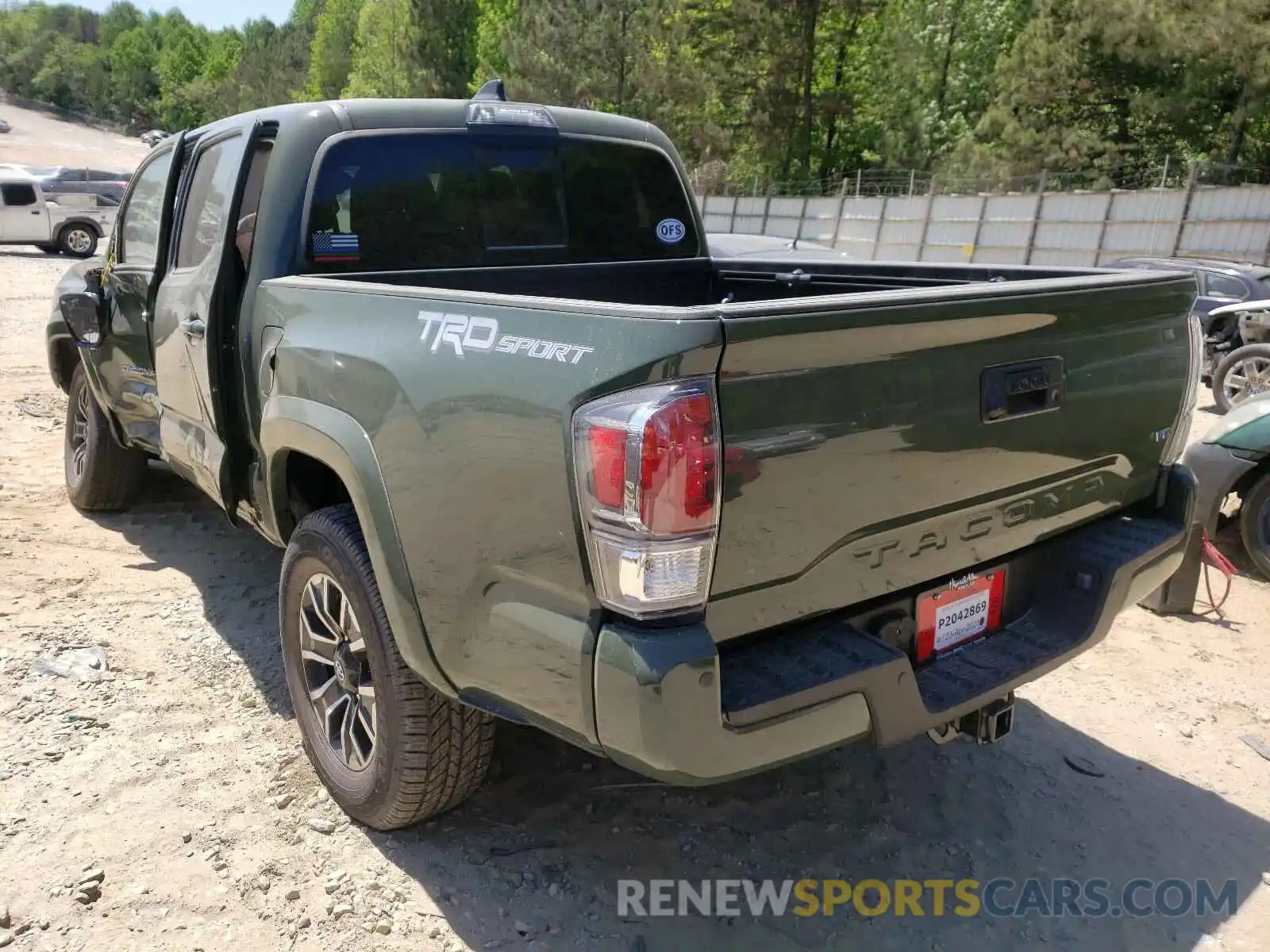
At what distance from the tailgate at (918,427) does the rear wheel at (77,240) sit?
973 inches

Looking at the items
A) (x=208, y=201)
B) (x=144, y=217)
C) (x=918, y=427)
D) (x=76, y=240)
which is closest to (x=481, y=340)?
(x=918, y=427)

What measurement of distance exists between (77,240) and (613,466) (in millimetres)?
25476

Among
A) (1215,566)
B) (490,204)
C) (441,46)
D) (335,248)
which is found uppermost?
(441,46)

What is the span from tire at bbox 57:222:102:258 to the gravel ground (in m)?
22.0

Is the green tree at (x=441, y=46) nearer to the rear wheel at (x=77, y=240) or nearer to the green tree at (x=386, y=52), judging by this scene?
the green tree at (x=386, y=52)

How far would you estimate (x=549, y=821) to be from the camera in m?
3.03

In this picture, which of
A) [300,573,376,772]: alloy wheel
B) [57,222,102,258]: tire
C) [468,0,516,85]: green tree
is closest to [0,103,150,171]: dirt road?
[468,0,516,85]: green tree

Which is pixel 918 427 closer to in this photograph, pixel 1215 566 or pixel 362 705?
pixel 362 705

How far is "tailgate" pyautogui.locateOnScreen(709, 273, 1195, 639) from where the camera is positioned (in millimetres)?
1999

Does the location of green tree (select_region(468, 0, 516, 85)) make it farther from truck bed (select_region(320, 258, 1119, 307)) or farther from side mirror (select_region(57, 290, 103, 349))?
truck bed (select_region(320, 258, 1119, 307))

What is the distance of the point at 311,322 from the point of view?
2.85m

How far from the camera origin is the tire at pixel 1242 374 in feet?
30.4

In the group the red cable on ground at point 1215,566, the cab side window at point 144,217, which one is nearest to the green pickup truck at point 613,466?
the cab side window at point 144,217

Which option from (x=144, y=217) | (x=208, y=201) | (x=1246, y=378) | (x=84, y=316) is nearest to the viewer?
(x=208, y=201)
